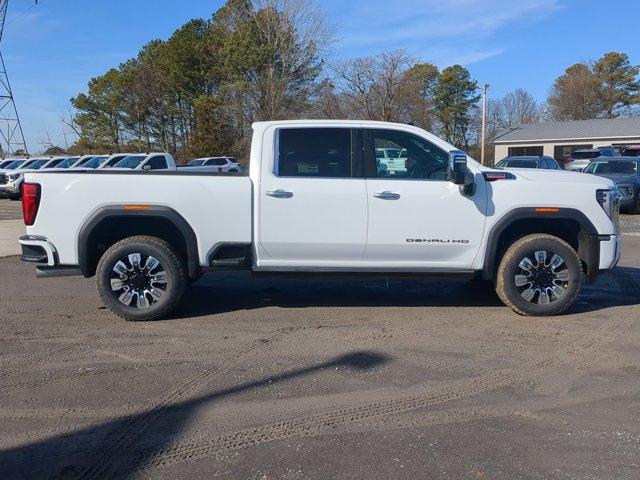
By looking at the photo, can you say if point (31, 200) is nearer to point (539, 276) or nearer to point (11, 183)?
point (539, 276)

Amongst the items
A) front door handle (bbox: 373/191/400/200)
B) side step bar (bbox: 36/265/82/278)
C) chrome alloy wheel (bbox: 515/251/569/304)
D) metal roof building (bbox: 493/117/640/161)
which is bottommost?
chrome alloy wheel (bbox: 515/251/569/304)

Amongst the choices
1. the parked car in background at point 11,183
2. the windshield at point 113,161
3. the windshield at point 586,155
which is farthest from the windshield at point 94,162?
the windshield at point 586,155

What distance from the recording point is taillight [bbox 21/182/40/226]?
6.48 m

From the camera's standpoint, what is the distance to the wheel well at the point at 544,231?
6.81 metres

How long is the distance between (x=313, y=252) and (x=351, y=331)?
93 centimetres

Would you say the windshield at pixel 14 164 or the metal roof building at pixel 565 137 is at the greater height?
the metal roof building at pixel 565 137

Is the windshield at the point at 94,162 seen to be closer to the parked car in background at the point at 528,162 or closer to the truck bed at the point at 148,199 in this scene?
the parked car in background at the point at 528,162

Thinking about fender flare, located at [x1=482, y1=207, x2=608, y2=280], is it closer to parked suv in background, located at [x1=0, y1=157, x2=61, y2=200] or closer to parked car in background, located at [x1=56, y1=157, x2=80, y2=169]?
parked suv in background, located at [x1=0, y1=157, x2=61, y2=200]

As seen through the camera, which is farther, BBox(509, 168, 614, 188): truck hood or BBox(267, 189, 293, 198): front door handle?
BBox(509, 168, 614, 188): truck hood

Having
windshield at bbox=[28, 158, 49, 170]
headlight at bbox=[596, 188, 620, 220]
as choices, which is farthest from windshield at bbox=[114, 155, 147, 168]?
headlight at bbox=[596, 188, 620, 220]

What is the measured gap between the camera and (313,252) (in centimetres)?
666

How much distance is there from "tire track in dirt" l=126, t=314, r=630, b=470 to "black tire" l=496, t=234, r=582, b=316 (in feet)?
4.03

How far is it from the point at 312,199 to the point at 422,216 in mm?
1154

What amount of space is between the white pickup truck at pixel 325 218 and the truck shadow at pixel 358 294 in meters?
0.69
